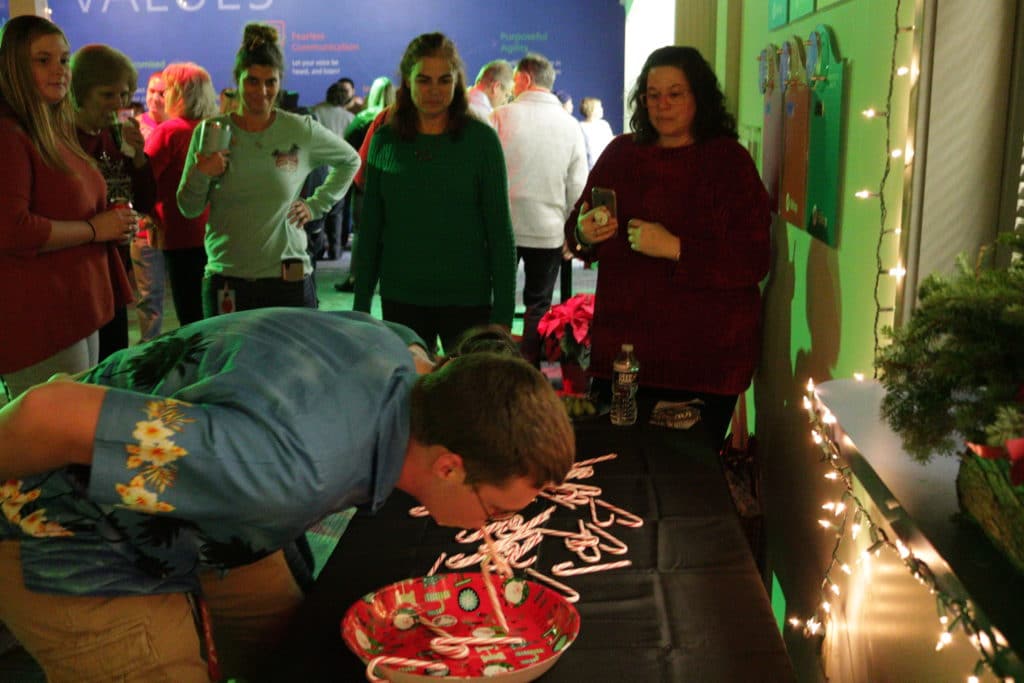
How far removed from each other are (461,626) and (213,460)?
1.65 feet

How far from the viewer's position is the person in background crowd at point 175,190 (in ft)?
13.1

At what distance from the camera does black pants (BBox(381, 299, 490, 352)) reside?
3.06 meters

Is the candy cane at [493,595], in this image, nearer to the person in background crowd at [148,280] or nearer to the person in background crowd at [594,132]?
the person in background crowd at [148,280]

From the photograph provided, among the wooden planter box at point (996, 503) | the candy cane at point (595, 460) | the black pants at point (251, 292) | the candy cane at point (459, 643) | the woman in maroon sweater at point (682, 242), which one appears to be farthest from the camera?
the black pants at point (251, 292)

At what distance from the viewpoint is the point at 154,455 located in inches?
47.4

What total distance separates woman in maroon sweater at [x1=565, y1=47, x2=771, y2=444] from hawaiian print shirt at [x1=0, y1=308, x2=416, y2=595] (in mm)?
1256

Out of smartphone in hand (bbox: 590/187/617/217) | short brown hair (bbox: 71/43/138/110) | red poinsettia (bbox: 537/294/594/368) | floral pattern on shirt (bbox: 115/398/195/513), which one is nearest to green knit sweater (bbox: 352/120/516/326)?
red poinsettia (bbox: 537/294/594/368)

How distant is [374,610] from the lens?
1.50 m

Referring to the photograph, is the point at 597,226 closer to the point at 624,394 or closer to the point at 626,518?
the point at 624,394

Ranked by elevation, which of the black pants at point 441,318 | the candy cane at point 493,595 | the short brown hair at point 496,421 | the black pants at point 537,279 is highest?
the short brown hair at point 496,421

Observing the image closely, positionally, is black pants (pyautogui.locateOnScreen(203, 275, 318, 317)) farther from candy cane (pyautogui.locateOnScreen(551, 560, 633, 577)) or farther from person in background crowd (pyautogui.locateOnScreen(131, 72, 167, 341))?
candy cane (pyautogui.locateOnScreen(551, 560, 633, 577))

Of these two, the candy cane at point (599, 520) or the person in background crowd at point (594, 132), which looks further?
the person in background crowd at point (594, 132)

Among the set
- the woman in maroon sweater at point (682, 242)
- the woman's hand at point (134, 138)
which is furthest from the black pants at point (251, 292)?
the woman in maroon sweater at point (682, 242)

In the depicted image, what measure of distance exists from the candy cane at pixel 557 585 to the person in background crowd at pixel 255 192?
194cm
